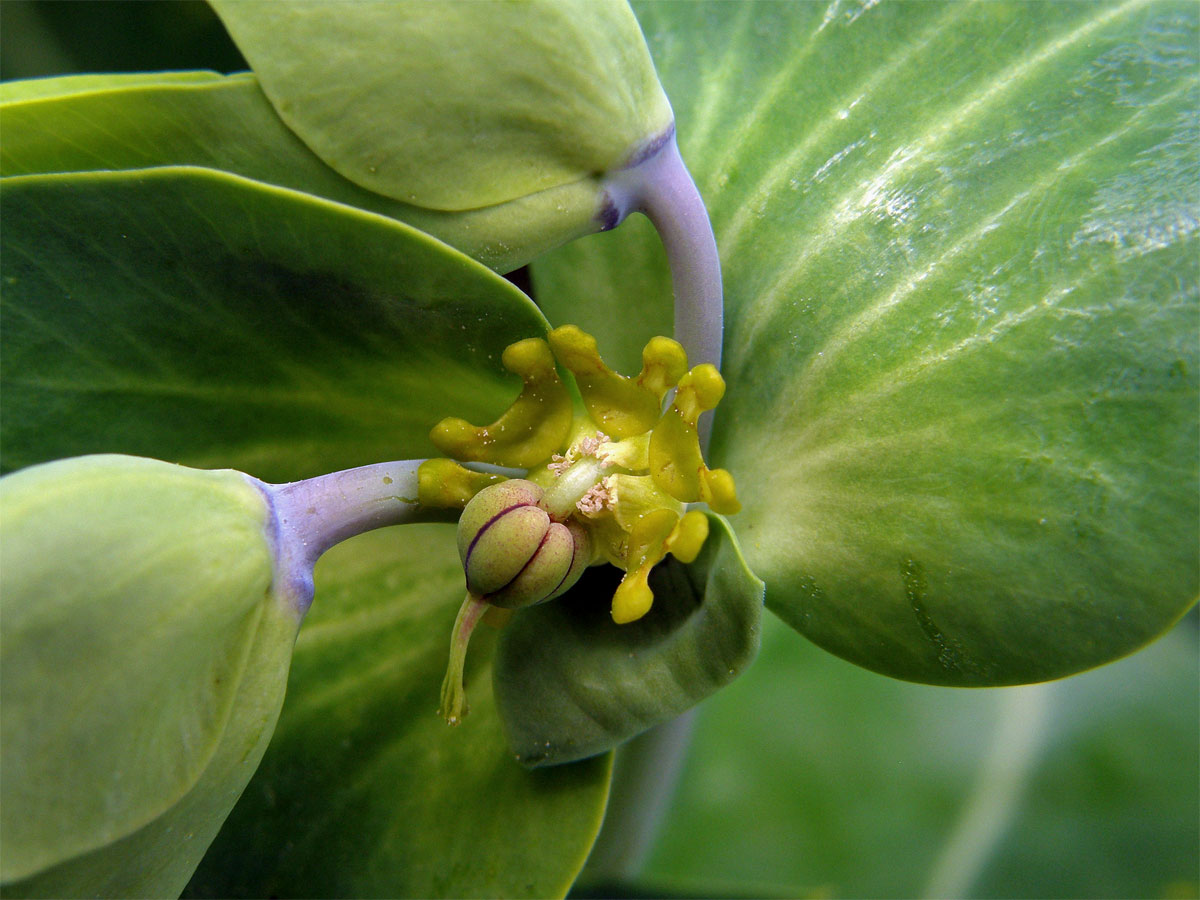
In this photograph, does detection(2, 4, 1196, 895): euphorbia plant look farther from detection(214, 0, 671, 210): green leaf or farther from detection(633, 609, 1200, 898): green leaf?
detection(633, 609, 1200, 898): green leaf

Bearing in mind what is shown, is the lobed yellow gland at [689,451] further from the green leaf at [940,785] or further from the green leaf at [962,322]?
the green leaf at [940,785]

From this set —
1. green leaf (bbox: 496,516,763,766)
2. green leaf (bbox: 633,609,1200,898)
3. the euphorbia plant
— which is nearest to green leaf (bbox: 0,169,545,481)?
the euphorbia plant

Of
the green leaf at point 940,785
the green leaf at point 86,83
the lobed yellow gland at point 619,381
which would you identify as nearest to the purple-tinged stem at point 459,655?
the lobed yellow gland at point 619,381

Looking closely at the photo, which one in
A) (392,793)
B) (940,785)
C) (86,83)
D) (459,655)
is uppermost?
(86,83)

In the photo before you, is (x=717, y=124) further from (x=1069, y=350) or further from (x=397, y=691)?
(x=397, y=691)

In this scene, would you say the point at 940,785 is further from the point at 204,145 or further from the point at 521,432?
the point at 204,145

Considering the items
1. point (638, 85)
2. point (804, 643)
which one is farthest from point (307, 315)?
point (804, 643)

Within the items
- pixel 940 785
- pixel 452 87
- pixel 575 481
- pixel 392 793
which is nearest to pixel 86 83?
pixel 452 87
